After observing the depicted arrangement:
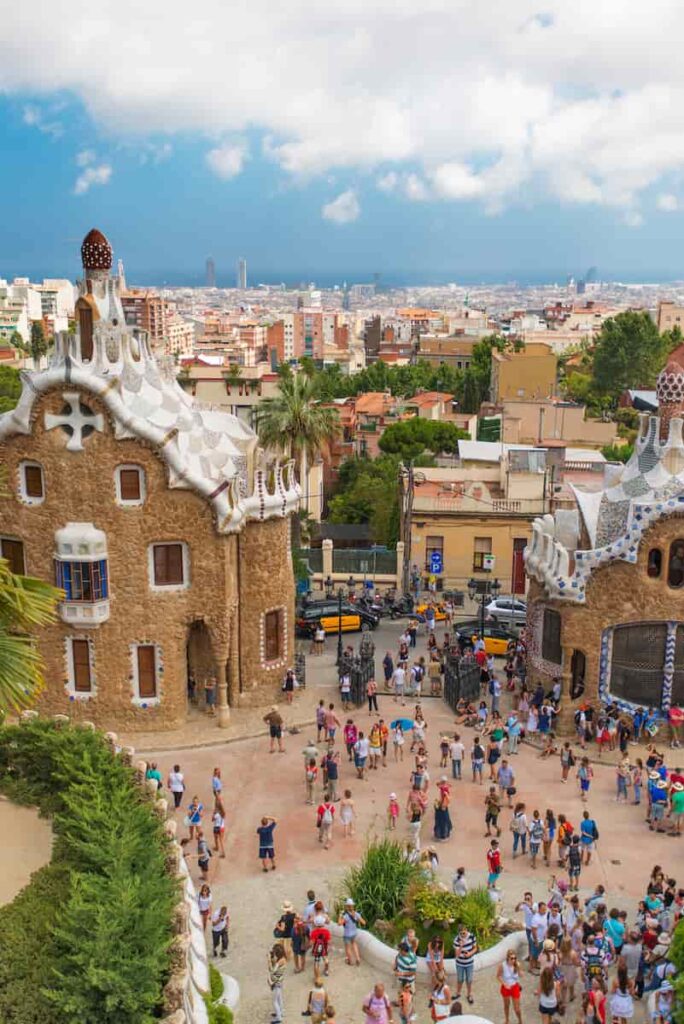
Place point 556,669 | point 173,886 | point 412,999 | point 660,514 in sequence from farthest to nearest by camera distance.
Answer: point 556,669 → point 660,514 → point 412,999 → point 173,886

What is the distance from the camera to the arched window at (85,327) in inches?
1115

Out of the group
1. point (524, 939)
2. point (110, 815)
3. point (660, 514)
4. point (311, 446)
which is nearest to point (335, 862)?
point (524, 939)

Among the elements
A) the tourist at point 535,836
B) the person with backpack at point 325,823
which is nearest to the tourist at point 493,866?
the tourist at point 535,836

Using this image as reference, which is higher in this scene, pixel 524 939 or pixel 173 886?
pixel 173 886

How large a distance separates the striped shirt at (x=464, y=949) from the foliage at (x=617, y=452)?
40408 mm

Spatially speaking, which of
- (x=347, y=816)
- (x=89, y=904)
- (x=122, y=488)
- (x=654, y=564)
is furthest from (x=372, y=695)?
(x=89, y=904)

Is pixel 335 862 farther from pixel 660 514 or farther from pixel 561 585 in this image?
pixel 660 514

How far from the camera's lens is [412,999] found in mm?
17047

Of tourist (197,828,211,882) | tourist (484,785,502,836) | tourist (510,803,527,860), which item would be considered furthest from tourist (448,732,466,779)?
tourist (197,828,211,882)

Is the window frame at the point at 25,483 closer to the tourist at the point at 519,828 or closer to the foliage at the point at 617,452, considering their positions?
the tourist at the point at 519,828

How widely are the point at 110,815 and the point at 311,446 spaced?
30.4 metres

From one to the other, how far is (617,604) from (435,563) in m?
15.3

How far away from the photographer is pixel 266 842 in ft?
70.9

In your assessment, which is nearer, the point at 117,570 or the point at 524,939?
the point at 524,939
